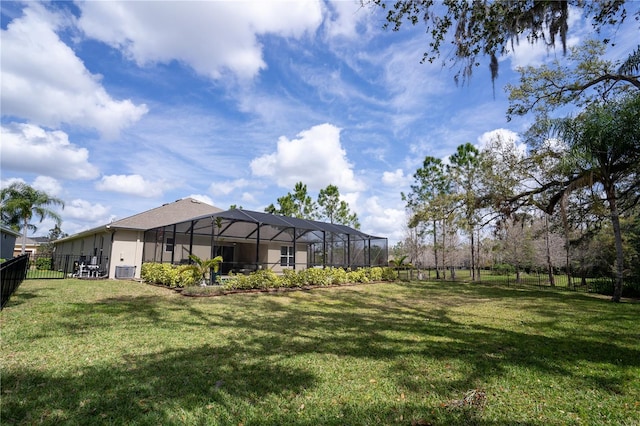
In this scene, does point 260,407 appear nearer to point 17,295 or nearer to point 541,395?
point 541,395

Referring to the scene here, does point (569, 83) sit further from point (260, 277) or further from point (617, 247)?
point (260, 277)

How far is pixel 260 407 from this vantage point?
10.0ft

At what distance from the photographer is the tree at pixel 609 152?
32.7 ft

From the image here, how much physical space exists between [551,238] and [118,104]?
95.9 ft

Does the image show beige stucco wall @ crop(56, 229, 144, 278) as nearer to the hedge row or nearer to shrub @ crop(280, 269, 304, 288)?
the hedge row

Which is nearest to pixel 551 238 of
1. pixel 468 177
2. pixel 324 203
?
pixel 468 177

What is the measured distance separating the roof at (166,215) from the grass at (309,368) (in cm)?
910

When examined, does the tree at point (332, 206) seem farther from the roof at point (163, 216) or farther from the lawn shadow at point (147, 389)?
the lawn shadow at point (147, 389)

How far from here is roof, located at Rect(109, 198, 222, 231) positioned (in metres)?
16.6

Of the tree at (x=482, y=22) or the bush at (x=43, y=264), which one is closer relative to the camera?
the tree at (x=482, y=22)

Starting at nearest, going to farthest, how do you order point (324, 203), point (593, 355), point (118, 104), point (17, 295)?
point (593, 355)
point (17, 295)
point (118, 104)
point (324, 203)

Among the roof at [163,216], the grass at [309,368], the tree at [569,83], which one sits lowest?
the grass at [309,368]

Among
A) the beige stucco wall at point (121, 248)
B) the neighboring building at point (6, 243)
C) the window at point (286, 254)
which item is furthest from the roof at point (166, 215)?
the neighboring building at point (6, 243)

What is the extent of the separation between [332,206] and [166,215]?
19.0 m
